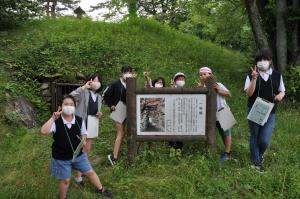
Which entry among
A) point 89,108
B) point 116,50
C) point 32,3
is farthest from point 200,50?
point 89,108

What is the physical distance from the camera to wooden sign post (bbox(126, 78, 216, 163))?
7.25m

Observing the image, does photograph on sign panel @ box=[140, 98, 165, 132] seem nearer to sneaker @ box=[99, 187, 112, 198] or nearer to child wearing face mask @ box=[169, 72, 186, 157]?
child wearing face mask @ box=[169, 72, 186, 157]

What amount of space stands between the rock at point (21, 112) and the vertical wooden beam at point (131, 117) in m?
3.16

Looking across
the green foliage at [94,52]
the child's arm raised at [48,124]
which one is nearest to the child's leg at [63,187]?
the child's arm raised at [48,124]

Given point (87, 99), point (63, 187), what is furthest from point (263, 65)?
point (63, 187)

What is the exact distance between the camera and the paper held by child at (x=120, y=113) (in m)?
7.44

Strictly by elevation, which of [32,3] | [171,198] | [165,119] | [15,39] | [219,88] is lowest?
[171,198]

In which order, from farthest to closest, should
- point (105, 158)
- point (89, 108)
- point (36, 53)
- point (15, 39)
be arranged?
point (15, 39), point (36, 53), point (105, 158), point (89, 108)

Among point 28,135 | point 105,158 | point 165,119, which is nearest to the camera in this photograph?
point 165,119

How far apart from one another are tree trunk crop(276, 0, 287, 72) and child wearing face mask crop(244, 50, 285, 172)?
6.12 metres

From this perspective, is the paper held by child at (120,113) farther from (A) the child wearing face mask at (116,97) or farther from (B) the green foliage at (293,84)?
(B) the green foliage at (293,84)

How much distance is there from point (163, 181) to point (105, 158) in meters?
1.58

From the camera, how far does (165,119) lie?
729cm

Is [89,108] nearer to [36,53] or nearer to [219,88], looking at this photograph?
[219,88]
